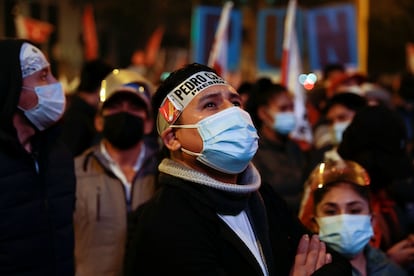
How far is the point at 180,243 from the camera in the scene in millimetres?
2371

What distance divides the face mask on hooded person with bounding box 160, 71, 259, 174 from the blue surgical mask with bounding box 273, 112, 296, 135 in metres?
3.09

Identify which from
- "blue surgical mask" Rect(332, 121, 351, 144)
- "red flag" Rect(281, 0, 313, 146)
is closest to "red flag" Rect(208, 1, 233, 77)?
"red flag" Rect(281, 0, 313, 146)

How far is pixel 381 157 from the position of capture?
4.12m

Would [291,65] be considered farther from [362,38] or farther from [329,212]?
[362,38]

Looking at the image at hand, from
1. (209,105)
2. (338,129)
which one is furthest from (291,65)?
(209,105)

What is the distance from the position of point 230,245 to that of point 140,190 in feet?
6.24

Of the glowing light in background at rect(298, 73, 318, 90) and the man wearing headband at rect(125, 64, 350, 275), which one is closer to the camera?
the man wearing headband at rect(125, 64, 350, 275)

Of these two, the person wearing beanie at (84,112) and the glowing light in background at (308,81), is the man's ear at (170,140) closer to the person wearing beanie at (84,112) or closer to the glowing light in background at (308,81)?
Answer: the person wearing beanie at (84,112)

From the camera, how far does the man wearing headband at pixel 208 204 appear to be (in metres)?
2.39

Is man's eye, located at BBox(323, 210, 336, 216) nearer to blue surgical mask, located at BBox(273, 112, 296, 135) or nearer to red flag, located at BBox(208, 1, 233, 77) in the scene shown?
blue surgical mask, located at BBox(273, 112, 296, 135)

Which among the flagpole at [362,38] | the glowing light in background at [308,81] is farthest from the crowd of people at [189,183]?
the flagpole at [362,38]

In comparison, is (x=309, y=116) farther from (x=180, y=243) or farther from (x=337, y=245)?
(x=180, y=243)

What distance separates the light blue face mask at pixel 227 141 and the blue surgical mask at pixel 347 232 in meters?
1.03

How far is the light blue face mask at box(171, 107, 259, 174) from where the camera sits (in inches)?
100
